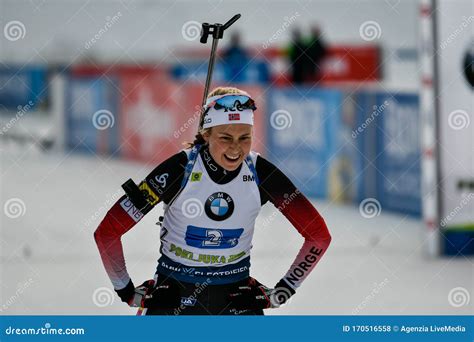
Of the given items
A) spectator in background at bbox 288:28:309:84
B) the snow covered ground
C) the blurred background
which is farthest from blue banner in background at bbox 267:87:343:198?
spectator in background at bbox 288:28:309:84

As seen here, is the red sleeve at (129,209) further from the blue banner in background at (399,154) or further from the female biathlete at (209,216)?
the blue banner in background at (399,154)

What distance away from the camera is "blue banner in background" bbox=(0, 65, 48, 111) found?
36.8 meters

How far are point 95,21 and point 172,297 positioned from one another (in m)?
33.8

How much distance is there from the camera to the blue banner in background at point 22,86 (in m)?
36.8

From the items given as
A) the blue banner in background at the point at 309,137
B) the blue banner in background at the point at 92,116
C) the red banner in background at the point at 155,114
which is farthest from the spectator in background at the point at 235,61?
the blue banner in background at the point at 92,116

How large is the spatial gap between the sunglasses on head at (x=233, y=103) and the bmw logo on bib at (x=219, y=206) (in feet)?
1.42

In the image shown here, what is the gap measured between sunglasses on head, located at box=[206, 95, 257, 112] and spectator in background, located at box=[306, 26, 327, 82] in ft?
48.3

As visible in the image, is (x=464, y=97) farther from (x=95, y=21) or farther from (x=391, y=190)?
(x=95, y=21)

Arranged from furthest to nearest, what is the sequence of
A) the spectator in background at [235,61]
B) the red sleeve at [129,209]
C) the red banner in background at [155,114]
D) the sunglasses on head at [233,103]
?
the red banner in background at [155,114] < the spectator in background at [235,61] < the sunglasses on head at [233,103] < the red sleeve at [129,209]

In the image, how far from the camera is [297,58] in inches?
785

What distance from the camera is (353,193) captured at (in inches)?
648

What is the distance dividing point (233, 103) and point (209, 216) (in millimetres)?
576

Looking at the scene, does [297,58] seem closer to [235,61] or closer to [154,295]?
[235,61]

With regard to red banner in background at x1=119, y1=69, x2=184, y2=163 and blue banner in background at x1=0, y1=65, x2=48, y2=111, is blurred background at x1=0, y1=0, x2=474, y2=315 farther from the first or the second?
blue banner in background at x1=0, y1=65, x2=48, y2=111
